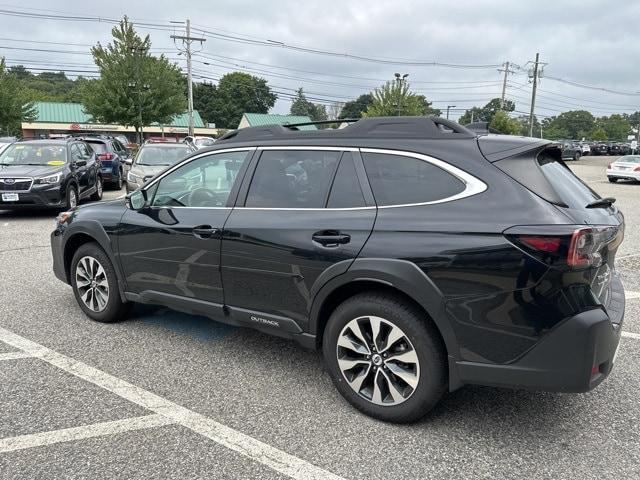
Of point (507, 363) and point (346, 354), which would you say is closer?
point (507, 363)

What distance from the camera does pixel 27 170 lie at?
10430 mm

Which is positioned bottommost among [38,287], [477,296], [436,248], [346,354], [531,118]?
[38,287]

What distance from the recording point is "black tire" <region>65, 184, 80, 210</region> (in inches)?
428

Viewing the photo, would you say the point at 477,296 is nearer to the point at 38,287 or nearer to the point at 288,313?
the point at 288,313

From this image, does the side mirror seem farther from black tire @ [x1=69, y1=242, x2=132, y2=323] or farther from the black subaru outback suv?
black tire @ [x1=69, y1=242, x2=132, y2=323]

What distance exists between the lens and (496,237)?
8.47ft

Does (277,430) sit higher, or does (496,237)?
(496,237)

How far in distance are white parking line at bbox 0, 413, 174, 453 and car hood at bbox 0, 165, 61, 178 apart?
8.70 metres

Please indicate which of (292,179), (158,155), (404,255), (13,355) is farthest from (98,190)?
(404,255)

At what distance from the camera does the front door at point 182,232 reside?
12.1 ft

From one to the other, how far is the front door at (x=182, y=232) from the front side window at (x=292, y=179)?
0.73 feet

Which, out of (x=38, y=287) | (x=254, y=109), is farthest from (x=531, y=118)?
(x=254, y=109)

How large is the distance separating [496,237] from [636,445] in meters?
1.45

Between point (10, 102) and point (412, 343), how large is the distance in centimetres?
3995
